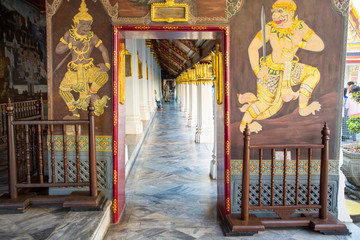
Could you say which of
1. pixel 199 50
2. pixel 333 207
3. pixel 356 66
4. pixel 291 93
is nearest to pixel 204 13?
pixel 291 93

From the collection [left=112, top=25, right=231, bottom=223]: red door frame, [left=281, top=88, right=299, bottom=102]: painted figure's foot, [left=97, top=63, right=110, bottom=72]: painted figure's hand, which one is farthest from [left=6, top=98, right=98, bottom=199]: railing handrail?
[left=281, top=88, right=299, bottom=102]: painted figure's foot

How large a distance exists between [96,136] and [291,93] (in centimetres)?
253

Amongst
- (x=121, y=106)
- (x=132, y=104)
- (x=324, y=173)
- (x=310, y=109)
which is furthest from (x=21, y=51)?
(x=324, y=173)

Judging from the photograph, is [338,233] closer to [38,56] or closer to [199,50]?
[199,50]

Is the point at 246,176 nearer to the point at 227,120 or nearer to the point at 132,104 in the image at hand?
the point at 227,120

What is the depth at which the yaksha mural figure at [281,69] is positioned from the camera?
149 inches

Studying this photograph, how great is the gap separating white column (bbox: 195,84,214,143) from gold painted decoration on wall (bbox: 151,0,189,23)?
19.4ft

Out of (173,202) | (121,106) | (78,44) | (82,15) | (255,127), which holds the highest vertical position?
(82,15)

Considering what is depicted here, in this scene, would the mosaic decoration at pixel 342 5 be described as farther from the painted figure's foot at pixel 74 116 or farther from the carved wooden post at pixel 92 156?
the painted figure's foot at pixel 74 116

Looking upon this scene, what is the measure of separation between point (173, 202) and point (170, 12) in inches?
112

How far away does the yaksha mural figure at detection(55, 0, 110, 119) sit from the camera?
3.85 m

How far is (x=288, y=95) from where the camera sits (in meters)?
3.86

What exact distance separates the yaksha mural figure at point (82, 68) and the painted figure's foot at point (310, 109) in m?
2.46

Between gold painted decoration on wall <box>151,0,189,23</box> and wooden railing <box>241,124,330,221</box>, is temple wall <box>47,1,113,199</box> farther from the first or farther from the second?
wooden railing <box>241,124,330,221</box>
